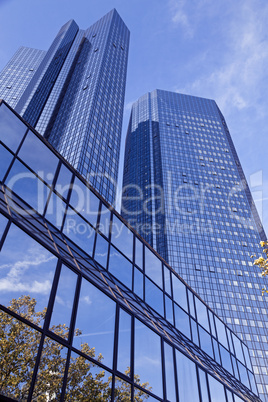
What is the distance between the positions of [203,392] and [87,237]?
9873mm

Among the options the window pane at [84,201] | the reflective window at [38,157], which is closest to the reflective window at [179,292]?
the window pane at [84,201]

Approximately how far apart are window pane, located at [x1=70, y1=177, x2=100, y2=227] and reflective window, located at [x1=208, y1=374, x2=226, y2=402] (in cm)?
1074

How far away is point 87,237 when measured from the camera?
1609cm

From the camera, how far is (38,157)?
14953mm

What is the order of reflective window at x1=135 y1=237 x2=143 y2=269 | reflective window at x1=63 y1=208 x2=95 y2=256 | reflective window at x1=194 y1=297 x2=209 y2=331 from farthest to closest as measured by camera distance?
reflective window at x1=194 y1=297 x2=209 y2=331 < reflective window at x1=135 y1=237 x2=143 y2=269 < reflective window at x1=63 y1=208 x2=95 y2=256

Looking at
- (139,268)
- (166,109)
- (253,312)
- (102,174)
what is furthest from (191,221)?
(139,268)

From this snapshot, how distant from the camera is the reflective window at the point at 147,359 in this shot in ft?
41.1

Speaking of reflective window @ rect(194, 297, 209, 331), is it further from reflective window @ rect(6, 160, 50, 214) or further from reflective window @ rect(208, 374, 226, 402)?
reflective window @ rect(6, 160, 50, 214)

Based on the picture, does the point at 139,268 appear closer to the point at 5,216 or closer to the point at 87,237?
the point at 87,237

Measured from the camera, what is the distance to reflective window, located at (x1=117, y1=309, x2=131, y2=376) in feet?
38.1

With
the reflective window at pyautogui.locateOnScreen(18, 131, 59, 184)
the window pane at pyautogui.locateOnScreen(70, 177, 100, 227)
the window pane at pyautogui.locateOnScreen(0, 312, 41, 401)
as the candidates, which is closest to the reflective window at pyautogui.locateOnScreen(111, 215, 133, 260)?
the window pane at pyautogui.locateOnScreen(70, 177, 100, 227)

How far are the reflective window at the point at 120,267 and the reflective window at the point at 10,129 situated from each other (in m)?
7.40

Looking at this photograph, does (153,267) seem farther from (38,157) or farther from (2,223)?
(2,223)

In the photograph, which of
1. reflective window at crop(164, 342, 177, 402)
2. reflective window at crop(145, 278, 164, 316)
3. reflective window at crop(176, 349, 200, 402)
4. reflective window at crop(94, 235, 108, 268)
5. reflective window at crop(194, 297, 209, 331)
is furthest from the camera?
reflective window at crop(194, 297, 209, 331)
